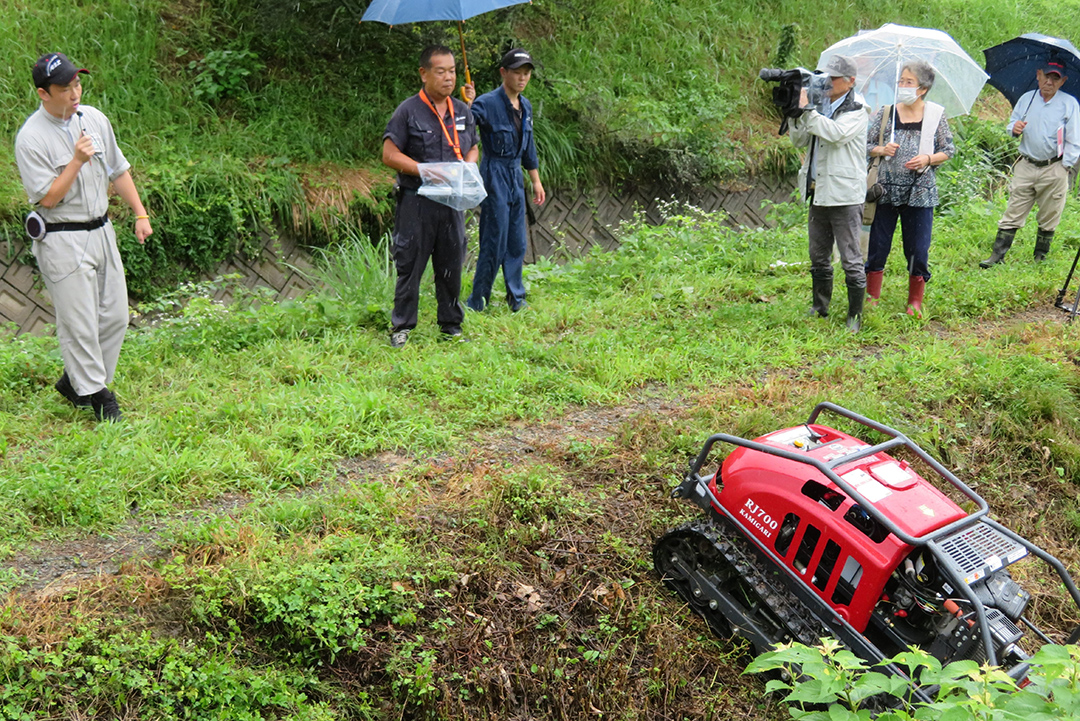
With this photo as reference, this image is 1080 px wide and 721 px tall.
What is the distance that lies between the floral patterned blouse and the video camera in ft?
2.30

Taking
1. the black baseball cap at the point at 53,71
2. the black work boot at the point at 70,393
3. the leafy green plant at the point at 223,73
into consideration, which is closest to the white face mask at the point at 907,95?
the black baseball cap at the point at 53,71

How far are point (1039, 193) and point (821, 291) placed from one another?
3470 mm

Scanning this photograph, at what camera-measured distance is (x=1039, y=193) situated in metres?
8.78

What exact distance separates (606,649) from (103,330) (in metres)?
3.53

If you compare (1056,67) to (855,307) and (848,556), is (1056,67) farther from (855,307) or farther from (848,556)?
(848,556)

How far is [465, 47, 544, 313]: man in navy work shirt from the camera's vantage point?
684 centimetres

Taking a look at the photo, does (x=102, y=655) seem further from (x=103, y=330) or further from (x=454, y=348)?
(x=454, y=348)

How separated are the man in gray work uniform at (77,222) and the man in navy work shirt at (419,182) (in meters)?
1.75

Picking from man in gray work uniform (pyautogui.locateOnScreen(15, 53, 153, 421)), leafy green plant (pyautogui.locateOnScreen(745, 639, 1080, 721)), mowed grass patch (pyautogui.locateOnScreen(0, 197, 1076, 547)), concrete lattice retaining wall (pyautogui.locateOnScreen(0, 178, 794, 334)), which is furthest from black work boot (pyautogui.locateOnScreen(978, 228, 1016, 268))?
man in gray work uniform (pyautogui.locateOnScreen(15, 53, 153, 421))

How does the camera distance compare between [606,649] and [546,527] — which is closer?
[606,649]

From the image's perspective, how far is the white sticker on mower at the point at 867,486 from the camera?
368 cm

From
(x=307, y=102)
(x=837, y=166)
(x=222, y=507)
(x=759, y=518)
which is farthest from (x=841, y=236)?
(x=307, y=102)

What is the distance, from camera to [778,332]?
6898 mm

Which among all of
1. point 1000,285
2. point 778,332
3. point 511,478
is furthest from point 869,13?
point 511,478
